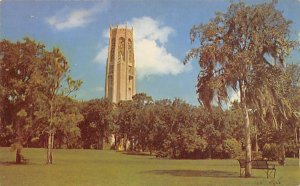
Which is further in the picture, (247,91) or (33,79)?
(33,79)

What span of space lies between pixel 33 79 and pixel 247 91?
44.1ft

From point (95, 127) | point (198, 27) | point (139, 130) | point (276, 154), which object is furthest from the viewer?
point (95, 127)

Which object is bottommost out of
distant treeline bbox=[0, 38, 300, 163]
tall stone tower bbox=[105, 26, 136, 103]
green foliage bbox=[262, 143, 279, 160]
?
green foliage bbox=[262, 143, 279, 160]

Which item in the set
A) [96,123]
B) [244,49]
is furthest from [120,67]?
[244,49]

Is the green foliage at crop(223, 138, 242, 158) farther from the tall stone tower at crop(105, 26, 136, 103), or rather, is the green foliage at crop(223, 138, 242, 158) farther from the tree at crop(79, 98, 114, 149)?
the tree at crop(79, 98, 114, 149)

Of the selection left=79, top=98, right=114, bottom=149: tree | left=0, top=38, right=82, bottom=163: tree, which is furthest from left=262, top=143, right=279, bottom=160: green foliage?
left=79, top=98, right=114, bottom=149: tree

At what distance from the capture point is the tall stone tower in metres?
46.9

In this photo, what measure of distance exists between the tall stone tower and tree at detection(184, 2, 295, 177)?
23.5 metres

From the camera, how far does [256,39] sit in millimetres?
17859

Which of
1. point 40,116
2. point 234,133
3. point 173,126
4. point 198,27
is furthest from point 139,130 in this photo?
point 198,27

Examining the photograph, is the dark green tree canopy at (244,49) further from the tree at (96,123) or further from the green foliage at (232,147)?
the tree at (96,123)

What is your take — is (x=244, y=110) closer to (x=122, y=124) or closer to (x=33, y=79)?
(x=33, y=79)

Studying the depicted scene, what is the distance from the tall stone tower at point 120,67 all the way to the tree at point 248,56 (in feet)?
77.2

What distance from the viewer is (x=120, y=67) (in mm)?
59406
